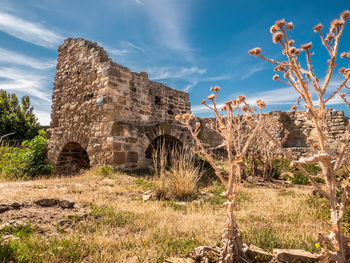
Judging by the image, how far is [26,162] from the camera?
8391 millimetres

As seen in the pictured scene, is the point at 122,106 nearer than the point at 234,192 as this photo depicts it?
No

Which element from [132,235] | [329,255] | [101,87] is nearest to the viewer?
[329,255]

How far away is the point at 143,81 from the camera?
27.7ft

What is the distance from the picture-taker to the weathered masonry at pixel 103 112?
23.7 feet

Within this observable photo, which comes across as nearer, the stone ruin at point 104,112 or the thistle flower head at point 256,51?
the thistle flower head at point 256,51

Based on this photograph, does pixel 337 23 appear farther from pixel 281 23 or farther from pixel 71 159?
pixel 71 159

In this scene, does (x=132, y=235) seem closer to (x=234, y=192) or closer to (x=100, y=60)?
(x=234, y=192)

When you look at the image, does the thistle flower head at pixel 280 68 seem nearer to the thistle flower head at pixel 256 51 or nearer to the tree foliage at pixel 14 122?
the thistle flower head at pixel 256 51

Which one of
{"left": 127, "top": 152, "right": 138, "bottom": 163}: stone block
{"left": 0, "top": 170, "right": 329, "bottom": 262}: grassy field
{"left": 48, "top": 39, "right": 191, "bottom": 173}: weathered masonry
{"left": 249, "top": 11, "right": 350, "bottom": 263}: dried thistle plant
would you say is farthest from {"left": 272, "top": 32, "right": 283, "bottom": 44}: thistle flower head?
{"left": 127, "top": 152, "right": 138, "bottom": 163}: stone block

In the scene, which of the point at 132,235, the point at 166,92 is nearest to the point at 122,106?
the point at 166,92

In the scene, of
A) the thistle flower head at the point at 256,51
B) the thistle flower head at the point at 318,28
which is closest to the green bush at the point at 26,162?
the thistle flower head at the point at 256,51

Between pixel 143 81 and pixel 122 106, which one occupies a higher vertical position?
pixel 143 81

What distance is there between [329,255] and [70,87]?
927cm

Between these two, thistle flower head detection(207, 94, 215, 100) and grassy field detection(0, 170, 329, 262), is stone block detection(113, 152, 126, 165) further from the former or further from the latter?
thistle flower head detection(207, 94, 215, 100)
